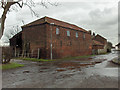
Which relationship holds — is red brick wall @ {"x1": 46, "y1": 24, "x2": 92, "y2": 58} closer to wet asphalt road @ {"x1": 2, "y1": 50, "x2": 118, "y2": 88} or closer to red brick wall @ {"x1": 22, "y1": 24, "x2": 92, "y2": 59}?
red brick wall @ {"x1": 22, "y1": 24, "x2": 92, "y2": 59}

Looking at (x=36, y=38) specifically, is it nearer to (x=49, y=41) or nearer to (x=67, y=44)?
(x=49, y=41)

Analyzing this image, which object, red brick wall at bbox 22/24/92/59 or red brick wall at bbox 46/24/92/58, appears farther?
red brick wall at bbox 46/24/92/58

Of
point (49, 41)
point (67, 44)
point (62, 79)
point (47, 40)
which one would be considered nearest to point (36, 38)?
point (47, 40)

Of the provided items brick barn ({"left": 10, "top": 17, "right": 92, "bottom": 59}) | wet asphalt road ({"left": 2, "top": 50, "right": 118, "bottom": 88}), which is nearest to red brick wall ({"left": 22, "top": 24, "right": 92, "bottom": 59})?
brick barn ({"left": 10, "top": 17, "right": 92, "bottom": 59})

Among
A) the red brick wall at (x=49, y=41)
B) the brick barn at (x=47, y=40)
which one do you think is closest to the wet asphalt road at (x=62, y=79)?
the brick barn at (x=47, y=40)

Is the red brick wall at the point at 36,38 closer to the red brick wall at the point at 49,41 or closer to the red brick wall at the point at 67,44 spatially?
the red brick wall at the point at 49,41

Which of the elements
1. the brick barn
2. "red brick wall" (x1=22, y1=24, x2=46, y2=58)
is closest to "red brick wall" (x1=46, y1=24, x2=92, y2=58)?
the brick barn

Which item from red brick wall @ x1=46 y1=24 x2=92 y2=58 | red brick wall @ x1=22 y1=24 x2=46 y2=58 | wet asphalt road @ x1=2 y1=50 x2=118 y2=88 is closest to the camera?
wet asphalt road @ x1=2 y1=50 x2=118 y2=88

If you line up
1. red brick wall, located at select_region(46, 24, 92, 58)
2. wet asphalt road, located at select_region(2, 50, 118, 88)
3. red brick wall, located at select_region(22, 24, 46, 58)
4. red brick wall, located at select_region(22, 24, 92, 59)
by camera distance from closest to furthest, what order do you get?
wet asphalt road, located at select_region(2, 50, 118, 88) < red brick wall, located at select_region(22, 24, 92, 59) < red brick wall, located at select_region(22, 24, 46, 58) < red brick wall, located at select_region(46, 24, 92, 58)

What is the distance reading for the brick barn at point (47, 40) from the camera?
68.9 feet

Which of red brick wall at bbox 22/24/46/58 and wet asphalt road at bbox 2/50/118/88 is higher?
red brick wall at bbox 22/24/46/58

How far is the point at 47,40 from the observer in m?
20.7

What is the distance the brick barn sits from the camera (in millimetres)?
21000

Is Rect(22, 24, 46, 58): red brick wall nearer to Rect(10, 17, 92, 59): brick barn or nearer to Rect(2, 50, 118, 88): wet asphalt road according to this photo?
Rect(10, 17, 92, 59): brick barn
